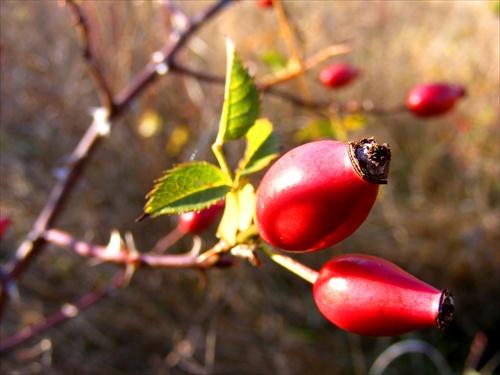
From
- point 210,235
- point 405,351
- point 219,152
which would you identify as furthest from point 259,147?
point 210,235

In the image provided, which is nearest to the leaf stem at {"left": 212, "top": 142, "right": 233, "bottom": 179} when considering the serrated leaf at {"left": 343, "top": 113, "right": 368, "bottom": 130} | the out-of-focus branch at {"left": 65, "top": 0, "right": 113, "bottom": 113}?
the out-of-focus branch at {"left": 65, "top": 0, "right": 113, "bottom": 113}

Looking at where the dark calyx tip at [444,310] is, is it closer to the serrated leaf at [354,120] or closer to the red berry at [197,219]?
the red berry at [197,219]

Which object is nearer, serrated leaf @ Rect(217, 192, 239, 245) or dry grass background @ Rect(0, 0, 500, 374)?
serrated leaf @ Rect(217, 192, 239, 245)

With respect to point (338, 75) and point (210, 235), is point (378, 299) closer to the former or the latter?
point (338, 75)

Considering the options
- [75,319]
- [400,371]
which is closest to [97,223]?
[75,319]

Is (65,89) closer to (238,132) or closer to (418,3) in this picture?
(238,132)

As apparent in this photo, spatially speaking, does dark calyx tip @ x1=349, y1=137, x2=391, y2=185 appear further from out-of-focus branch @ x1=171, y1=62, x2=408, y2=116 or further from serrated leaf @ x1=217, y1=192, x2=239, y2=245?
out-of-focus branch @ x1=171, y1=62, x2=408, y2=116
